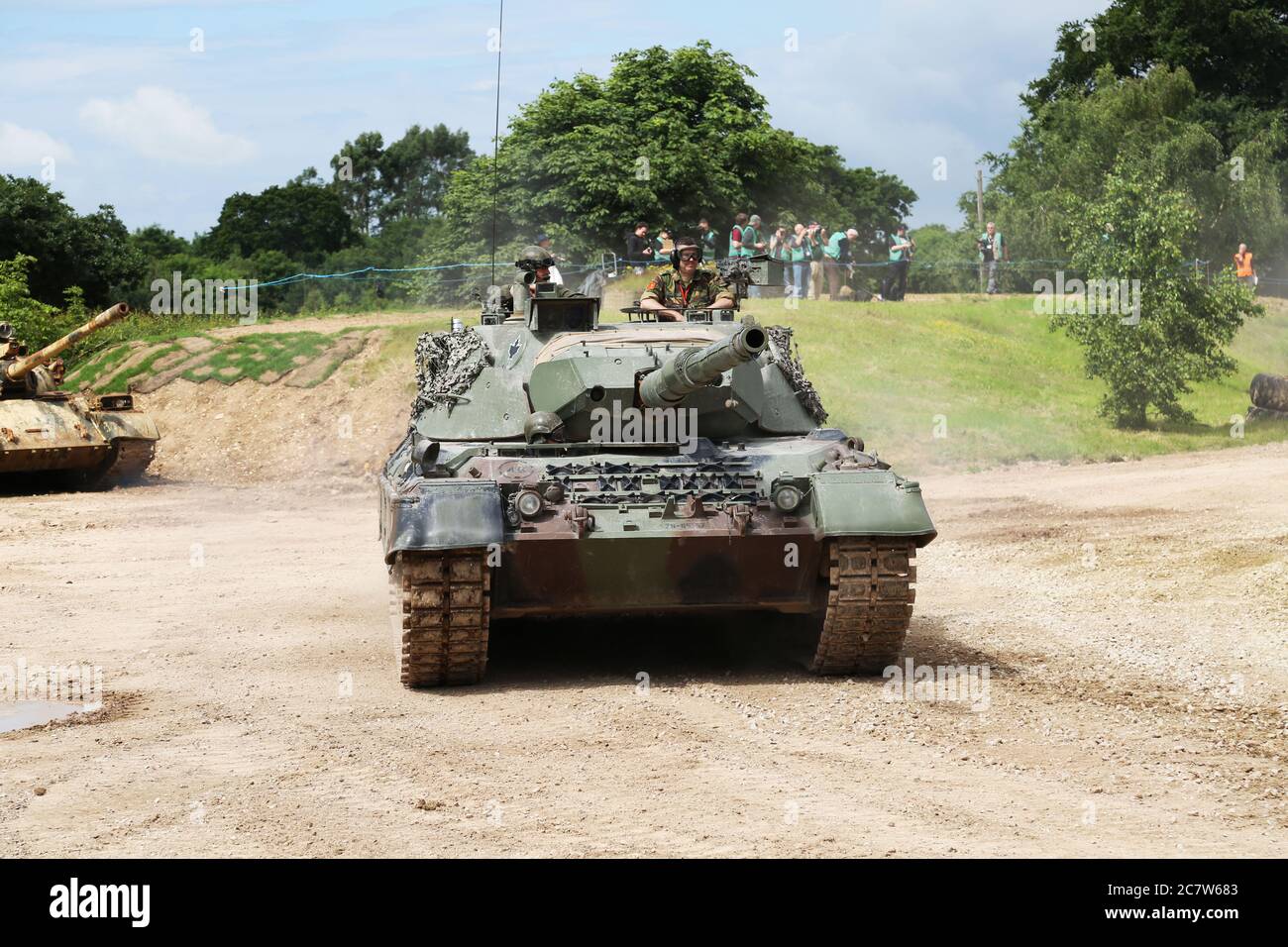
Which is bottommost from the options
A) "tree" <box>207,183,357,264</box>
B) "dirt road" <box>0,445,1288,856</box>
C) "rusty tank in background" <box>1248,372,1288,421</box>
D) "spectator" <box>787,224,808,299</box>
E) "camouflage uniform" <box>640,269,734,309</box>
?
"dirt road" <box>0,445,1288,856</box>

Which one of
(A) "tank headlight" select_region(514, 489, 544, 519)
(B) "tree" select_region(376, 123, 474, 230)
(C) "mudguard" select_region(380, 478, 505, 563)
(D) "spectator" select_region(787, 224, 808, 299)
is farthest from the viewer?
(B) "tree" select_region(376, 123, 474, 230)

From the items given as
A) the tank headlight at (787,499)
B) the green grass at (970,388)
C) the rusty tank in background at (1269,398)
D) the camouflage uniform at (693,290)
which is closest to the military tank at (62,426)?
the green grass at (970,388)

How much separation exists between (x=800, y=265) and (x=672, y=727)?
2614 centimetres

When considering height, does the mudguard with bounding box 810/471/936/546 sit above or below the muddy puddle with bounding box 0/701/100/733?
above

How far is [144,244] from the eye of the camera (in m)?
51.6

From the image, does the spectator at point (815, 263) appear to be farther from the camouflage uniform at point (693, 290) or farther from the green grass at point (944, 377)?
the camouflage uniform at point (693, 290)

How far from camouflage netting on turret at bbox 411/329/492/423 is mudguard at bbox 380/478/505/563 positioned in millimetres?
2464

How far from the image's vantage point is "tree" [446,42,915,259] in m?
35.3

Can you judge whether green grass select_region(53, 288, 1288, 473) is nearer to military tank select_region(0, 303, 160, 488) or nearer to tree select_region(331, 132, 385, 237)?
military tank select_region(0, 303, 160, 488)

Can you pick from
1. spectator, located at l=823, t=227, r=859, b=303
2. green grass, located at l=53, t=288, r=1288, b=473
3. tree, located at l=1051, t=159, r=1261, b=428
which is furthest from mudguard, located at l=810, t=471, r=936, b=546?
spectator, located at l=823, t=227, r=859, b=303

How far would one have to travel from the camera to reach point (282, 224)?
53500 millimetres

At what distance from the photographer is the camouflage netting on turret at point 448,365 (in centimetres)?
1278

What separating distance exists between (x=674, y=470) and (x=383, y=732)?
2.75 metres

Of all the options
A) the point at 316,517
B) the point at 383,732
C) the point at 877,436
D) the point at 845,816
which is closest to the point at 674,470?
the point at 383,732
